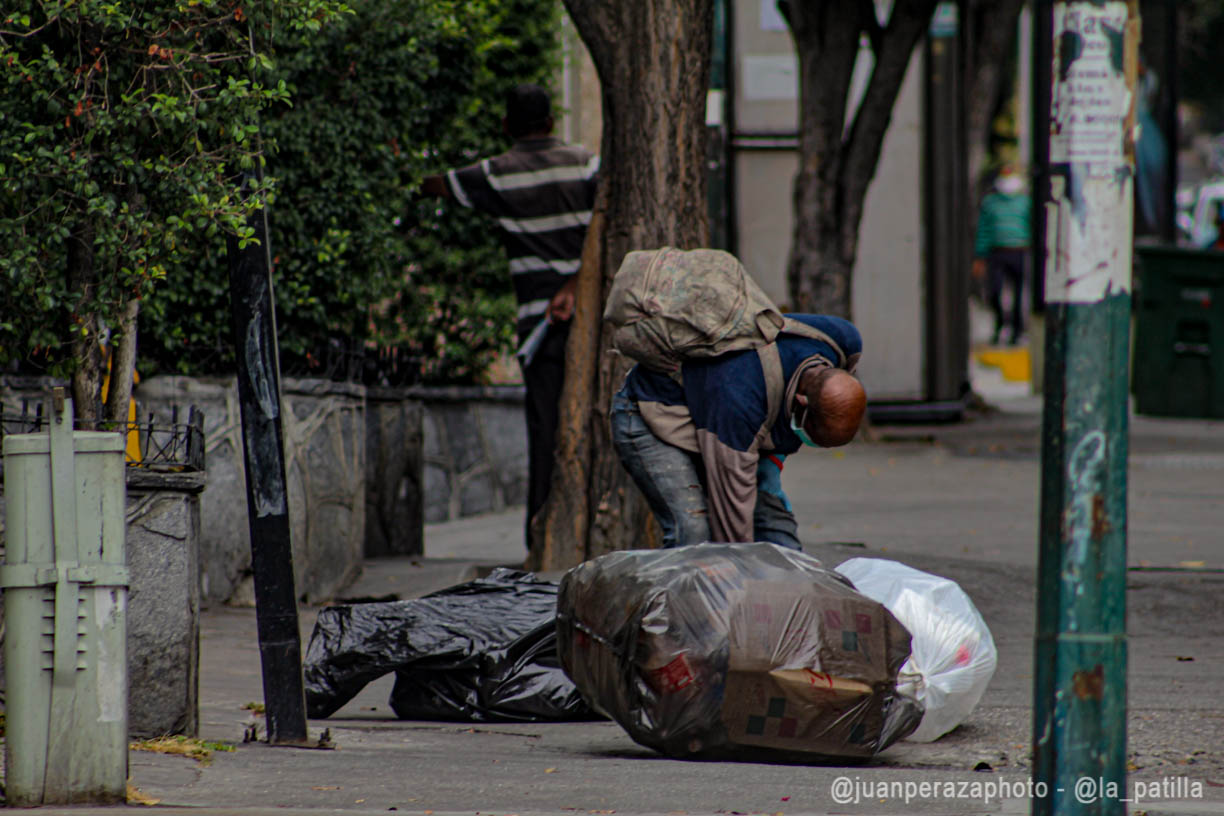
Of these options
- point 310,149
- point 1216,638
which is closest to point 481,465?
point 310,149

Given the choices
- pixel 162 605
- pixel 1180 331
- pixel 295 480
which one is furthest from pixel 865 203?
pixel 162 605

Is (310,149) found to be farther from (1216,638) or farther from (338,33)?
(1216,638)

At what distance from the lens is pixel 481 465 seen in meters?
11.1

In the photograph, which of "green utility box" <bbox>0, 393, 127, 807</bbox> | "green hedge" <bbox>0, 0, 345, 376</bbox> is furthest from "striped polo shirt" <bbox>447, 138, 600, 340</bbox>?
"green utility box" <bbox>0, 393, 127, 807</bbox>

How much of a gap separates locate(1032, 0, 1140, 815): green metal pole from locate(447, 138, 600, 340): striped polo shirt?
4472 mm

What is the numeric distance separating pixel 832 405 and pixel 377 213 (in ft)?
13.4

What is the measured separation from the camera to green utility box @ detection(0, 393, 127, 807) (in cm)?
412

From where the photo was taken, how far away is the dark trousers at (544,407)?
25.6ft

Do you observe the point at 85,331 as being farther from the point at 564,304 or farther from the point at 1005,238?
the point at 1005,238

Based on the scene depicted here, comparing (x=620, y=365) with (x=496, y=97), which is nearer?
(x=620, y=365)

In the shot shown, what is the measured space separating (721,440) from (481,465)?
231 inches

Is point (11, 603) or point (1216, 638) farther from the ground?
point (11, 603)

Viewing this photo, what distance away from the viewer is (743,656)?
462 centimetres

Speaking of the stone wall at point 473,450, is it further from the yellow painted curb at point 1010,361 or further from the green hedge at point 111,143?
the yellow painted curb at point 1010,361
